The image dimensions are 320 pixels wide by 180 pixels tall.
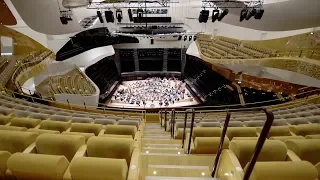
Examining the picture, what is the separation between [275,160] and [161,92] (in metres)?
14.6

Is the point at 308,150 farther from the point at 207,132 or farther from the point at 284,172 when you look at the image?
the point at 207,132

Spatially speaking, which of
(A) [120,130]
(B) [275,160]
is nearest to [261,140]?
(B) [275,160]

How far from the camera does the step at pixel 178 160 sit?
2.91 metres

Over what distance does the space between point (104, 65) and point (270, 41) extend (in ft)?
44.9

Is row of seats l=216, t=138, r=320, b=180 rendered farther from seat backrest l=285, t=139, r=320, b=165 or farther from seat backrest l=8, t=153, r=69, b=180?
seat backrest l=8, t=153, r=69, b=180

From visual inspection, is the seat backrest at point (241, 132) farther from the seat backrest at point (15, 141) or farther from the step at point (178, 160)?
the seat backrest at point (15, 141)

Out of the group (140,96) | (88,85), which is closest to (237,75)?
(140,96)

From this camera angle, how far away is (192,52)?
1772 cm

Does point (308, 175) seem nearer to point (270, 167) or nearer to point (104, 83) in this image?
point (270, 167)

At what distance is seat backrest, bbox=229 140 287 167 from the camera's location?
6.80 ft

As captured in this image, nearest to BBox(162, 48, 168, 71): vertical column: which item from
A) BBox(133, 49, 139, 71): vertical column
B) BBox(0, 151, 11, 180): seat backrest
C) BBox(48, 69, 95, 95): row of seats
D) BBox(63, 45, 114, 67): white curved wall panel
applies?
BBox(133, 49, 139, 71): vertical column

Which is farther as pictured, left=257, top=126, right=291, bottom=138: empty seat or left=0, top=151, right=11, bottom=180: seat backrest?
left=257, top=126, right=291, bottom=138: empty seat

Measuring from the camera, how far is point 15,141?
2.33 metres

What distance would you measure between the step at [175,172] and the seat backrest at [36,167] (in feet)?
3.67
